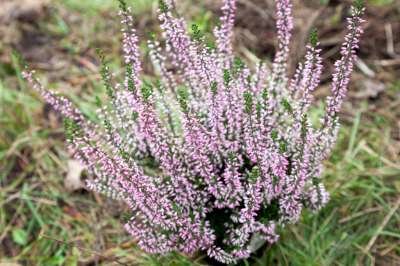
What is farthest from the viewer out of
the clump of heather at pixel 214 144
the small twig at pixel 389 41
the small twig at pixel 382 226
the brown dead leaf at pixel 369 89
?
the small twig at pixel 389 41

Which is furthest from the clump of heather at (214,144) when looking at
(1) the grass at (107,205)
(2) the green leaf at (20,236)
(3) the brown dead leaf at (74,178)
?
(2) the green leaf at (20,236)

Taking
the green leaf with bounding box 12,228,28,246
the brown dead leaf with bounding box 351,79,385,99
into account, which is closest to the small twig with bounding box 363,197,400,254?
the brown dead leaf with bounding box 351,79,385,99

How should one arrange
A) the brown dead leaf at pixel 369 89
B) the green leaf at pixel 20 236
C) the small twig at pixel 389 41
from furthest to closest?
the small twig at pixel 389 41, the brown dead leaf at pixel 369 89, the green leaf at pixel 20 236

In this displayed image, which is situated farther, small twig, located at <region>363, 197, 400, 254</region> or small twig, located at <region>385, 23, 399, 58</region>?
small twig, located at <region>385, 23, 399, 58</region>

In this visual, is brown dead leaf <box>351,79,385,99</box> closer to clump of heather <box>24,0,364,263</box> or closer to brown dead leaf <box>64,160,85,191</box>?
clump of heather <box>24,0,364,263</box>

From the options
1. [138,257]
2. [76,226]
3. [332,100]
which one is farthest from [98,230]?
[332,100]

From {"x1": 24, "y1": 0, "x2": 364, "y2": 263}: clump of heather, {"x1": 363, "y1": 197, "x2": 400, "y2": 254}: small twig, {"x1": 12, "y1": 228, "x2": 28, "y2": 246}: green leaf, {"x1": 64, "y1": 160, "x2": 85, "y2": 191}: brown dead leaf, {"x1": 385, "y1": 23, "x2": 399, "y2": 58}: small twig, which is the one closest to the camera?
{"x1": 24, "y1": 0, "x2": 364, "y2": 263}: clump of heather

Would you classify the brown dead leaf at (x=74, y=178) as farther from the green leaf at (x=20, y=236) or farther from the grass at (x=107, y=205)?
the green leaf at (x=20, y=236)

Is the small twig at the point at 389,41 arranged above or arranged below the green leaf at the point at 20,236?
above
